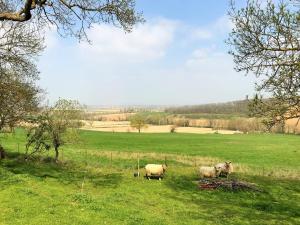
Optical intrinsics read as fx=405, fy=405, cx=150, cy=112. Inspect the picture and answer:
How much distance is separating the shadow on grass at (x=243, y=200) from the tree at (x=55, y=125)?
1148 cm

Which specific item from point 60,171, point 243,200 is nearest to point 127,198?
point 243,200

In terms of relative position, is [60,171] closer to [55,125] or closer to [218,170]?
[55,125]

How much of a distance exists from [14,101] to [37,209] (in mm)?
14705

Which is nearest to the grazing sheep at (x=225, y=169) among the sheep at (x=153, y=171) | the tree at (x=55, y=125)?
the sheep at (x=153, y=171)

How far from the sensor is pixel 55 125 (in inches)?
1455

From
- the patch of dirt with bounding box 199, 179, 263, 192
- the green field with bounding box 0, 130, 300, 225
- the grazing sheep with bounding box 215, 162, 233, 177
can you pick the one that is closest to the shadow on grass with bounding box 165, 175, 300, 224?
the green field with bounding box 0, 130, 300, 225

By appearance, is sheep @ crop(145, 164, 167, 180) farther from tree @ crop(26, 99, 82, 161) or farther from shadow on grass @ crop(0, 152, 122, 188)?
tree @ crop(26, 99, 82, 161)

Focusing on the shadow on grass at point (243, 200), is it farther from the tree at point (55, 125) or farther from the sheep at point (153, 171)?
the tree at point (55, 125)

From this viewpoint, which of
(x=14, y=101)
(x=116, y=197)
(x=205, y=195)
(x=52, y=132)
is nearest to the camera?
(x=116, y=197)

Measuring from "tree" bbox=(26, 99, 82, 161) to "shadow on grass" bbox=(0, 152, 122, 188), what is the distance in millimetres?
1777

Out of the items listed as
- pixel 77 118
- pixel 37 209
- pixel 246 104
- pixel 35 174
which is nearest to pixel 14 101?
pixel 35 174

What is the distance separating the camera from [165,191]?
2655 centimetres

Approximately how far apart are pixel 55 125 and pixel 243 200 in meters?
19.2

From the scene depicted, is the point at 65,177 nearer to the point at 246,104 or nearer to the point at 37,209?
the point at 37,209
